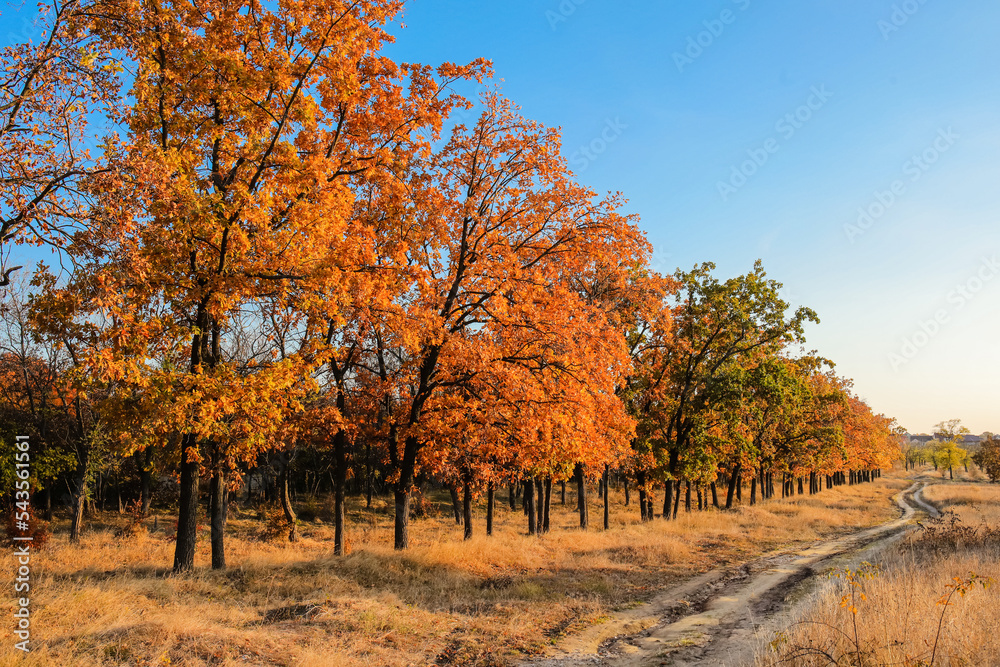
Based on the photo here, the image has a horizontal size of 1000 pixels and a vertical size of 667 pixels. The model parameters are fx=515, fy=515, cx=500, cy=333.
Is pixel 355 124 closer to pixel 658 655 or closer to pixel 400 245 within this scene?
pixel 400 245

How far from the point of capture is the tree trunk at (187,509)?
1197cm

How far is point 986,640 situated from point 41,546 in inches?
1027

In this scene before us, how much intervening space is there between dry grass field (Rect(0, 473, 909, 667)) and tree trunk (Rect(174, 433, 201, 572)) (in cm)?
48

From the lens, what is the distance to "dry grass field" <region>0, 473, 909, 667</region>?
24.0 feet

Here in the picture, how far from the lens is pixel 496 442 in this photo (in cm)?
1463

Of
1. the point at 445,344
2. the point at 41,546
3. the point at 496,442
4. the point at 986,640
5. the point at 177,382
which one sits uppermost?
the point at 445,344

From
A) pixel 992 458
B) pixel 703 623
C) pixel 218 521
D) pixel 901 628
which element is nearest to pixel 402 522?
pixel 218 521

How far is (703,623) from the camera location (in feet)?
33.8

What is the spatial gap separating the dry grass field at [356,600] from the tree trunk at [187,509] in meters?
0.48

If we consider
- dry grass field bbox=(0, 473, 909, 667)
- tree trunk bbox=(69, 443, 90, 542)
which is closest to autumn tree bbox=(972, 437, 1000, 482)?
dry grass field bbox=(0, 473, 909, 667)

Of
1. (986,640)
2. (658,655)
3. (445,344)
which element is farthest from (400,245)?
(986,640)

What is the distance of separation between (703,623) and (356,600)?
6.89 meters

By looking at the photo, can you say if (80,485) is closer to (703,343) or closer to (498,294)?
(498,294)

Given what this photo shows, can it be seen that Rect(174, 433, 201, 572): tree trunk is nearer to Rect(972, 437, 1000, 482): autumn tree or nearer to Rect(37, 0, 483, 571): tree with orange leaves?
Rect(37, 0, 483, 571): tree with orange leaves
